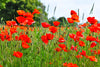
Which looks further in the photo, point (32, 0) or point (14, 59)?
point (32, 0)

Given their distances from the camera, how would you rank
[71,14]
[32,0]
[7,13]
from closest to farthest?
[71,14]
[7,13]
[32,0]

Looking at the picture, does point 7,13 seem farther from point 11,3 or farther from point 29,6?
point 29,6

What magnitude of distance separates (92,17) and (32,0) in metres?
24.7

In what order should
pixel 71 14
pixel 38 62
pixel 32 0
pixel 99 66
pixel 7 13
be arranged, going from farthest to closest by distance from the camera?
1. pixel 32 0
2. pixel 7 13
3. pixel 71 14
4. pixel 99 66
5. pixel 38 62

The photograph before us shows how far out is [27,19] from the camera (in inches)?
86.2

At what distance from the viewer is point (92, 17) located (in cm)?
262

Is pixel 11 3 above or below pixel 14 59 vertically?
above

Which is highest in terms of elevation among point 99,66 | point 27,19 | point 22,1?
point 22,1

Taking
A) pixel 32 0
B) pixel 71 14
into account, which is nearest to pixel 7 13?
pixel 32 0

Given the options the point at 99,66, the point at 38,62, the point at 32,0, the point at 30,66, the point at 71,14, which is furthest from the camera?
the point at 32,0

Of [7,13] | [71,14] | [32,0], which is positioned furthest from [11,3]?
[71,14]

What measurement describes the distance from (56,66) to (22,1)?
2259cm

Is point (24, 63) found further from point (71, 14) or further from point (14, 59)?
point (71, 14)

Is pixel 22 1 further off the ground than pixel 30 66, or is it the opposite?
pixel 22 1
